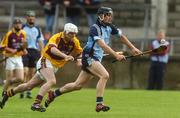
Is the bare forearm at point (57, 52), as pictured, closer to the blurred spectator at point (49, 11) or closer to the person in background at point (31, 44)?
the person in background at point (31, 44)

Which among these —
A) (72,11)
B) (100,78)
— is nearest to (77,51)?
(100,78)

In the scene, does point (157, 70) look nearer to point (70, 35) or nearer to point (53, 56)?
point (53, 56)

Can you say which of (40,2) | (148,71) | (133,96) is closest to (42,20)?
(40,2)

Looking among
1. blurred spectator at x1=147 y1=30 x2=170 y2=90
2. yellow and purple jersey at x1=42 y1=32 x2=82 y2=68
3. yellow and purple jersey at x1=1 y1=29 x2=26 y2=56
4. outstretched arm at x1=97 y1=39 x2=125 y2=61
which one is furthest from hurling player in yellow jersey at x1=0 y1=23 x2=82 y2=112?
blurred spectator at x1=147 y1=30 x2=170 y2=90

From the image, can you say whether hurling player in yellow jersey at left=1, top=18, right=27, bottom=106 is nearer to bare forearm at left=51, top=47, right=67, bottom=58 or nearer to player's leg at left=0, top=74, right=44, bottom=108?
player's leg at left=0, top=74, right=44, bottom=108

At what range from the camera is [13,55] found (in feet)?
82.0

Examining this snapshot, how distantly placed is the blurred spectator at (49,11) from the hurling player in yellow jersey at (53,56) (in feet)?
39.4

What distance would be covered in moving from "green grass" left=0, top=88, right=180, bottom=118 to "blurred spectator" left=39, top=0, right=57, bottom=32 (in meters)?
4.71

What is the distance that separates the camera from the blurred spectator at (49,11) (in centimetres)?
3241

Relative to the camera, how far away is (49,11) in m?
32.6

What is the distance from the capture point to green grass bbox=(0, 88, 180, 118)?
1952 cm

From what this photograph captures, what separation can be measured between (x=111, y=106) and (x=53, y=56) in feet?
10.1

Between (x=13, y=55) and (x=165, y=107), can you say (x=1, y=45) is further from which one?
(x=165, y=107)

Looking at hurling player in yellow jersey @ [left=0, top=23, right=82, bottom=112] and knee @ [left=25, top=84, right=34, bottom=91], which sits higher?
hurling player in yellow jersey @ [left=0, top=23, right=82, bottom=112]
